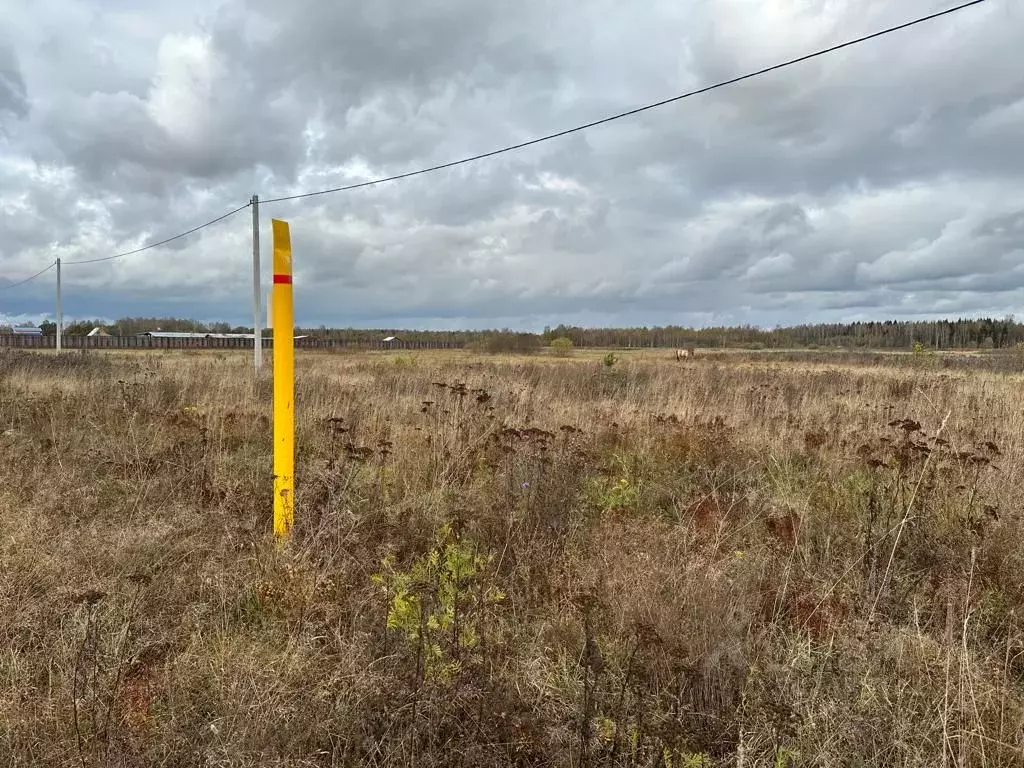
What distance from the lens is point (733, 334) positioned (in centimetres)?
11381

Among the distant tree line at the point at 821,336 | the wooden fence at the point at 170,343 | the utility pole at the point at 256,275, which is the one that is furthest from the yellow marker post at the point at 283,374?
the distant tree line at the point at 821,336

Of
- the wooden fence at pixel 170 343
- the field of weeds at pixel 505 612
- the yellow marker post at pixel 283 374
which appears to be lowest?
the field of weeds at pixel 505 612

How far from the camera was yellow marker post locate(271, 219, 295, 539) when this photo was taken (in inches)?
129

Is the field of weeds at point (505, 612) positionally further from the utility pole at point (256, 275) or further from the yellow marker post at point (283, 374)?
the utility pole at point (256, 275)

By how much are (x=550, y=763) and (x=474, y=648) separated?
0.57 meters

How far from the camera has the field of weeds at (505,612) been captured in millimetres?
1949

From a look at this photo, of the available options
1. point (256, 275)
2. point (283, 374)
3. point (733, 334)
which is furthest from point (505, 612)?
point (733, 334)

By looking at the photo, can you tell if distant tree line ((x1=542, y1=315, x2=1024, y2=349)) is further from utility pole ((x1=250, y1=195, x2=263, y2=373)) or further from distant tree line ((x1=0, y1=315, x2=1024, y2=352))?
utility pole ((x1=250, y1=195, x2=263, y2=373))

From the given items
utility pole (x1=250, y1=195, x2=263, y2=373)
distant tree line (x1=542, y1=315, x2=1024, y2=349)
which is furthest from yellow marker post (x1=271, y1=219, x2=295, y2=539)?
distant tree line (x1=542, y1=315, x2=1024, y2=349)

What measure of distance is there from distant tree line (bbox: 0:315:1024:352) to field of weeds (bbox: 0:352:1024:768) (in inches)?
2827

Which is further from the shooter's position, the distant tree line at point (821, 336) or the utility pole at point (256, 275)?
the distant tree line at point (821, 336)

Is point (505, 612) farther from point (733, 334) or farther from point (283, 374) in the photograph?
point (733, 334)

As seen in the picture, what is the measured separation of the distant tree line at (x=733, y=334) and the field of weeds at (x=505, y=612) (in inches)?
2827

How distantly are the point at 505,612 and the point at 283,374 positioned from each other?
1.83 metres
